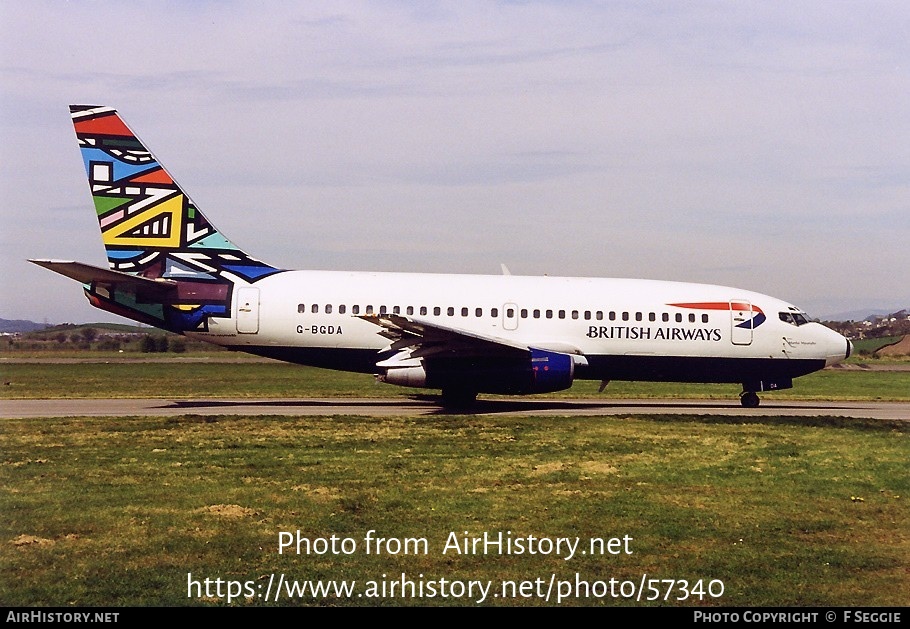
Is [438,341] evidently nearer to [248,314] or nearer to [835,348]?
[248,314]

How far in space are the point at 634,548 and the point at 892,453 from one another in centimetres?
920

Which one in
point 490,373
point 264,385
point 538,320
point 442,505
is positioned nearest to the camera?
point 442,505

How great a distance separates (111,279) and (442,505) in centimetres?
1533

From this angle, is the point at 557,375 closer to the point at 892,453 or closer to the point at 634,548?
the point at 892,453

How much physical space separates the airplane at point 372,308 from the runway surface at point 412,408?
3.42ft

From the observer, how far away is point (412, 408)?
945 inches

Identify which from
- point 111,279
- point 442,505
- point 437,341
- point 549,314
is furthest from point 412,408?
point 442,505

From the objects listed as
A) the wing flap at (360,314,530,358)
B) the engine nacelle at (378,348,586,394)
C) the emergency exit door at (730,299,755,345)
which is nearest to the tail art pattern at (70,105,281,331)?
the wing flap at (360,314,530,358)

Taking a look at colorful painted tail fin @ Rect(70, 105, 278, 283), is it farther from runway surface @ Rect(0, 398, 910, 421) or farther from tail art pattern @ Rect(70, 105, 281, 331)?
runway surface @ Rect(0, 398, 910, 421)

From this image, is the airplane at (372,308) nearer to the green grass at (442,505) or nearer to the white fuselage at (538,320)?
the white fuselage at (538,320)

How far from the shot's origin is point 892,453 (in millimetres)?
15820

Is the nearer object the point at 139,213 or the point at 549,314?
the point at 549,314
